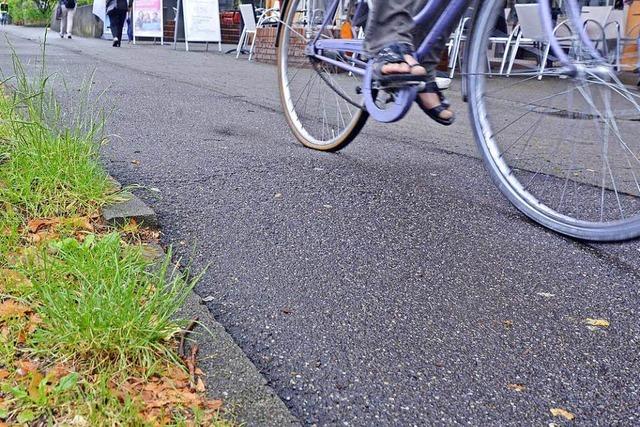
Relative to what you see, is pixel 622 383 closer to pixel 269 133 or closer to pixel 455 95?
pixel 269 133

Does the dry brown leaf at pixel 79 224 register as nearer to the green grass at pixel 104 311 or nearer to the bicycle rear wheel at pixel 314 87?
the green grass at pixel 104 311

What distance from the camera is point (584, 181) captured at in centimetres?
301

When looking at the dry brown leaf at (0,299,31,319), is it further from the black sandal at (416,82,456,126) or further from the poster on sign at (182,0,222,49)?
the poster on sign at (182,0,222,49)

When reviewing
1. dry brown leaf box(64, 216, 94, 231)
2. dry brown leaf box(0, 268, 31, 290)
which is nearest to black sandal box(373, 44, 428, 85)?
dry brown leaf box(64, 216, 94, 231)

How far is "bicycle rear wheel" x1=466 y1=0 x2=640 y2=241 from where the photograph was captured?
2.14 metres

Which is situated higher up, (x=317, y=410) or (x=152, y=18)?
(x=152, y=18)

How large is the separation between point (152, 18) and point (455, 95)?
11178 millimetres

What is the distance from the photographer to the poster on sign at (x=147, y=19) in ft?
51.5

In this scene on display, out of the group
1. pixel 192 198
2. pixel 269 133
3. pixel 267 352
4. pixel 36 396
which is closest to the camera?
pixel 36 396

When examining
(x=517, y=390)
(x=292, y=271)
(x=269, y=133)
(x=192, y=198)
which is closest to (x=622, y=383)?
(x=517, y=390)

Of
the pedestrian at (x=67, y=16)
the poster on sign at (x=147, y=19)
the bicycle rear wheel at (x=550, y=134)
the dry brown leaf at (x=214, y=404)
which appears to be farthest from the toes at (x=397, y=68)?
the pedestrian at (x=67, y=16)

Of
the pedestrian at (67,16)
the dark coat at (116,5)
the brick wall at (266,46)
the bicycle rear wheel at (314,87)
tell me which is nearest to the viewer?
the bicycle rear wheel at (314,87)

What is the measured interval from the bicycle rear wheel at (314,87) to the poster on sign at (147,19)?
13040 millimetres

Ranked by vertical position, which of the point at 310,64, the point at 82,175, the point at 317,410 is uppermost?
the point at 310,64
